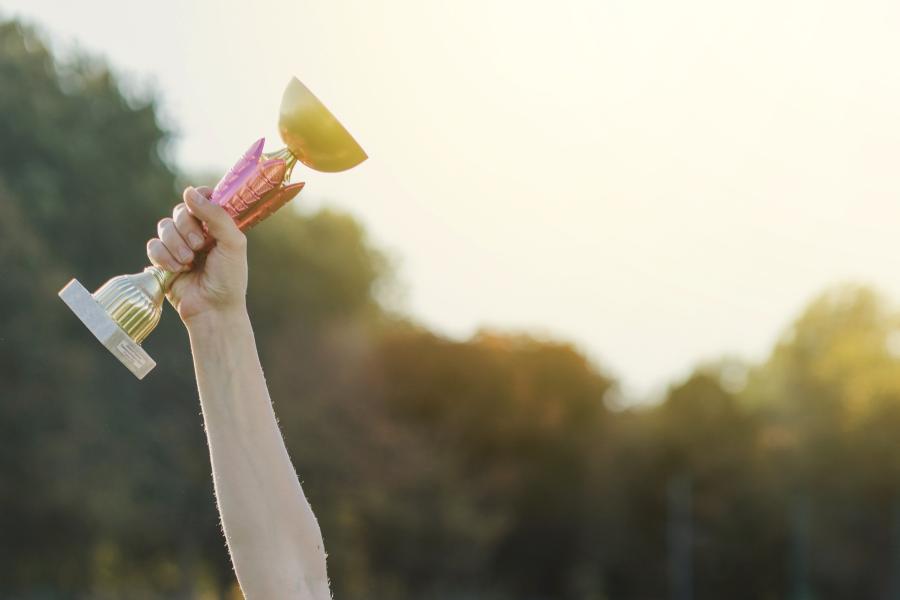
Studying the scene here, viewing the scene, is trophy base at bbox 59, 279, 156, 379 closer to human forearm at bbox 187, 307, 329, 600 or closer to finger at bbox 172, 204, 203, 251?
human forearm at bbox 187, 307, 329, 600

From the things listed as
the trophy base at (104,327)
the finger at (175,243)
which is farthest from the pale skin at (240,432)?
the trophy base at (104,327)

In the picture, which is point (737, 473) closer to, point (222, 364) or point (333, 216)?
point (333, 216)

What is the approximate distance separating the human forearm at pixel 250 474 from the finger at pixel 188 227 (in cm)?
16

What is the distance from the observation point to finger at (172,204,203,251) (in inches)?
108

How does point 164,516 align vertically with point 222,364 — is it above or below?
above

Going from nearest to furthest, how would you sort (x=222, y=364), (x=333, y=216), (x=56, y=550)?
(x=222, y=364), (x=56, y=550), (x=333, y=216)

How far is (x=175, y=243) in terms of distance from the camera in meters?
2.74

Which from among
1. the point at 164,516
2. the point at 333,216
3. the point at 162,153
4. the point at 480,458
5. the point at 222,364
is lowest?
the point at 222,364

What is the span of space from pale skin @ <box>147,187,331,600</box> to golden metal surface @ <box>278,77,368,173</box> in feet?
0.68

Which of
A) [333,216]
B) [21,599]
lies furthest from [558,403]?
[21,599]

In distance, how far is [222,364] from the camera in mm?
2830

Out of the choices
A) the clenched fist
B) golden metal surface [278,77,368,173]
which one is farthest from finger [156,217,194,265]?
golden metal surface [278,77,368,173]

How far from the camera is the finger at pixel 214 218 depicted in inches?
106

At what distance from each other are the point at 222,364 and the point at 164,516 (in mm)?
36969
